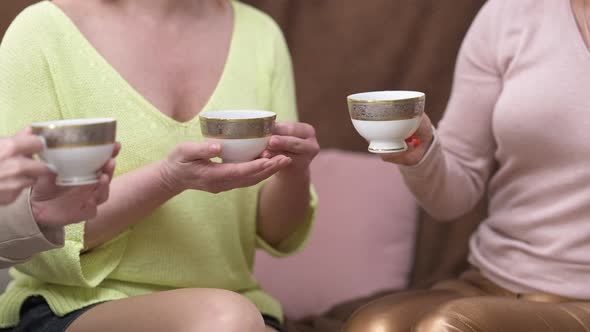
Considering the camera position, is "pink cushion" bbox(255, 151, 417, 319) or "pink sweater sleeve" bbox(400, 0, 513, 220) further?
"pink cushion" bbox(255, 151, 417, 319)

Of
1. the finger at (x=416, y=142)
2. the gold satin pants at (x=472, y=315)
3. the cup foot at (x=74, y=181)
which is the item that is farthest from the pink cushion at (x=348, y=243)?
the cup foot at (x=74, y=181)

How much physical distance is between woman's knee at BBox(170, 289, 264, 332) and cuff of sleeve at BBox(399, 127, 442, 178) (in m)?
0.42

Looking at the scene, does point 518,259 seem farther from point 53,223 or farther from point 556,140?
point 53,223

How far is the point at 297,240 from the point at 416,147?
314mm

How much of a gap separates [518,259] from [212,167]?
2.18 feet

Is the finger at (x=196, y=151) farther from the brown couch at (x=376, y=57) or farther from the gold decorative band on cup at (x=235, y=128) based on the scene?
the brown couch at (x=376, y=57)

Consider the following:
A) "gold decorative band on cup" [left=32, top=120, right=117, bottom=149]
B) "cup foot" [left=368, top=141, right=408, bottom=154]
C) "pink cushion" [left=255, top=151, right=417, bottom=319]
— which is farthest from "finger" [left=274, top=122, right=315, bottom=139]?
"pink cushion" [left=255, top=151, right=417, bottom=319]

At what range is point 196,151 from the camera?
1144mm

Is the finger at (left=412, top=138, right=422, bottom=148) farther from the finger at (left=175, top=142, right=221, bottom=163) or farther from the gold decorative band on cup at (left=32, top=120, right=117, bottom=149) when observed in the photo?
the gold decorative band on cup at (left=32, top=120, right=117, bottom=149)

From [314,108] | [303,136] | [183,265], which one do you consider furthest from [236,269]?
[314,108]

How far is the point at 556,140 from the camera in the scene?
1.46 m

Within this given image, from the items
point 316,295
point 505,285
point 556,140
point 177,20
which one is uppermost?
point 177,20

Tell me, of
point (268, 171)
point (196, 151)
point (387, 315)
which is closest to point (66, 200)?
point (196, 151)

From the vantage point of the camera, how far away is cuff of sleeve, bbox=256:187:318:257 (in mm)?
1562
